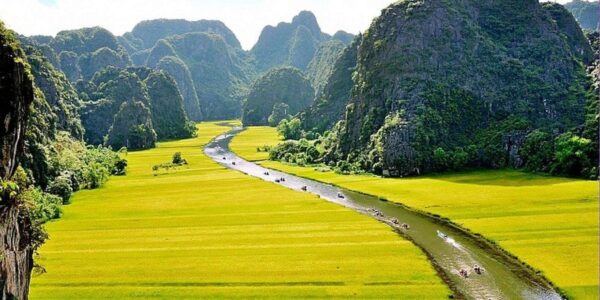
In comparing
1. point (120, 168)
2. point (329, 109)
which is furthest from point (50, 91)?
point (329, 109)

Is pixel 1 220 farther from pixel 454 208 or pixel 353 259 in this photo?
pixel 454 208

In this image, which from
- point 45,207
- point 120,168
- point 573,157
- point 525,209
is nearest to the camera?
point 525,209

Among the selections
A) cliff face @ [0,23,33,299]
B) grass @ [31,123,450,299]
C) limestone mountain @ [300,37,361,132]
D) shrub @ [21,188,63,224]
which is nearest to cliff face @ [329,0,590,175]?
grass @ [31,123,450,299]

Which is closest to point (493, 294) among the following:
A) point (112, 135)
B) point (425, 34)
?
point (425, 34)

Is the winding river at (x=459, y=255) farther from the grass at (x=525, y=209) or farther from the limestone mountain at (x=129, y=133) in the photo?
the limestone mountain at (x=129, y=133)

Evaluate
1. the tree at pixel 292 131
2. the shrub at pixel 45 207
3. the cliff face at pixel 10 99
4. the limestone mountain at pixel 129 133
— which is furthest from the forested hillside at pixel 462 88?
the cliff face at pixel 10 99

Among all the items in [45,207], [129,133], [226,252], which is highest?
[129,133]

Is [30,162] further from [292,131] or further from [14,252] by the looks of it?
[292,131]
